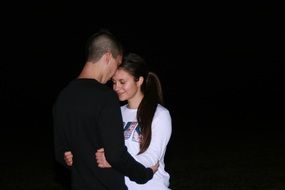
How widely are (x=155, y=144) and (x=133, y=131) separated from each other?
22cm

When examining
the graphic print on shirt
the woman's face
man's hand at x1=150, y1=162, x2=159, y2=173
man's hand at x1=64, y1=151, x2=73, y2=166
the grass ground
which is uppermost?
the woman's face

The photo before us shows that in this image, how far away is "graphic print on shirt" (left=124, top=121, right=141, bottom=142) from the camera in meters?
3.21

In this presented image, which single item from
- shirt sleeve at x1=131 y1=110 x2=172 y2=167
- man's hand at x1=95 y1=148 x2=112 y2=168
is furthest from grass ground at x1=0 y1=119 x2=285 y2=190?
man's hand at x1=95 y1=148 x2=112 y2=168

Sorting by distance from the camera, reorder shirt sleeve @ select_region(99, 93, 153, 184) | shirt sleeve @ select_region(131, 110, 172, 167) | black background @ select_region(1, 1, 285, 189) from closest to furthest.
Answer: shirt sleeve @ select_region(99, 93, 153, 184), shirt sleeve @ select_region(131, 110, 172, 167), black background @ select_region(1, 1, 285, 189)

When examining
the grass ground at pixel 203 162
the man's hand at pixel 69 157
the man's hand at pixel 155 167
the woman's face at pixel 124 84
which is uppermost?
the woman's face at pixel 124 84

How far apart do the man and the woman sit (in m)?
0.19

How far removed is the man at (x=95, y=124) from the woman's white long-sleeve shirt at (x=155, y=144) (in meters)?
0.12

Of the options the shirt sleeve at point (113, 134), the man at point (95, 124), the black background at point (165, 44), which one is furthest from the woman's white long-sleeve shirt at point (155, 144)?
the black background at point (165, 44)

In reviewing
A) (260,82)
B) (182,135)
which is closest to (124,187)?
(182,135)

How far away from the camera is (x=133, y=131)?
326 centimetres

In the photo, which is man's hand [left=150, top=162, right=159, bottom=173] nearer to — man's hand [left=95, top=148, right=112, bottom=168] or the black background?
man's hand [left=95, top=148, right=112, bottom=168]

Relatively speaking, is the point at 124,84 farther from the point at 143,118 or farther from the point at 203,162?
the point at 203,162

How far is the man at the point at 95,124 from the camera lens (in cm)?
267

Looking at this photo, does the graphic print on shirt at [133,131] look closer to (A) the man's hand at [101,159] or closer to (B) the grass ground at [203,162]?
(A) the man's hand at [101,159]
